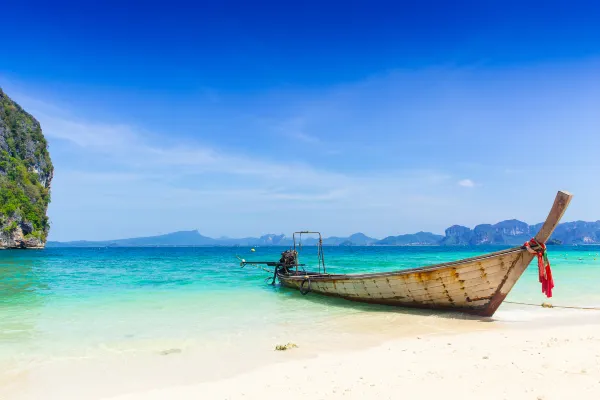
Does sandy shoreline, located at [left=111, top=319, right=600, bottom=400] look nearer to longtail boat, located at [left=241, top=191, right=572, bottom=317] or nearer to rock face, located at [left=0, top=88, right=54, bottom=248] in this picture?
longtail boat, located at [left=241, top=191, right=572, bottom=317]

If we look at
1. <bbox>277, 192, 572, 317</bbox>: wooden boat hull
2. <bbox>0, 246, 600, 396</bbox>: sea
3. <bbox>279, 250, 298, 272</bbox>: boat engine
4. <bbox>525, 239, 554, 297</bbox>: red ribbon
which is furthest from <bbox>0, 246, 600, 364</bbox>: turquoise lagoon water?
<bbox>525, 239, 554, 297</bbox>: red ribbon

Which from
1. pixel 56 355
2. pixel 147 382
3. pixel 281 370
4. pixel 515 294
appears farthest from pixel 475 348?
pixel 515 294

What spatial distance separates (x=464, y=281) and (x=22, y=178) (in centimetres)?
9331

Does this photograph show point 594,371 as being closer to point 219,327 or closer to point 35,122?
point 219,327

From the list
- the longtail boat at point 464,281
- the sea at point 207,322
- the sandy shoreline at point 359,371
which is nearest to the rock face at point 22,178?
the sea at point 207,322

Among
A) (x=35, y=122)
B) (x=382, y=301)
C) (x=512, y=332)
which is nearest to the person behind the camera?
(x=512, y=332)

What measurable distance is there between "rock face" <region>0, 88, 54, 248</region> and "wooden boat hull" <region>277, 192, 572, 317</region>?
273 ft

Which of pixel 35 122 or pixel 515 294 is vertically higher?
pixel 35 122

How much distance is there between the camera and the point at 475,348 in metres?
7.95

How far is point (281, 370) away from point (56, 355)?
514 centimetres

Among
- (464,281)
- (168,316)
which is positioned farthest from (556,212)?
(168,316)

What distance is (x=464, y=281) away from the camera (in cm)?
1105

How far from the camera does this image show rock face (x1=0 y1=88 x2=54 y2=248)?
75.2m

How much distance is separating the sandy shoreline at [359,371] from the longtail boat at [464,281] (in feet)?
4.88
